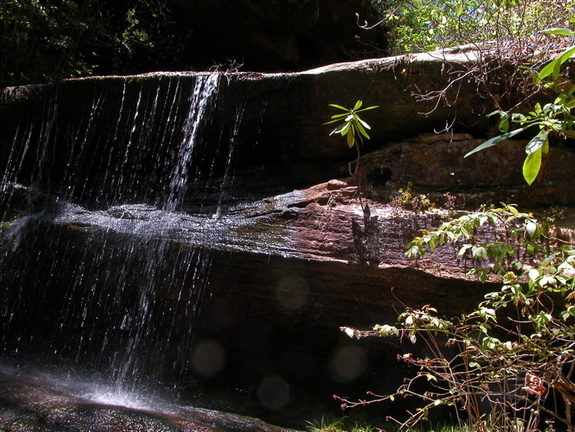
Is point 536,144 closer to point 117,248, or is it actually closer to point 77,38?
point 117,248

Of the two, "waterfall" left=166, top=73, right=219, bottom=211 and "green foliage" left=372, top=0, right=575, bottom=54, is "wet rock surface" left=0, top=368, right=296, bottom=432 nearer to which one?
"waterfall" left=166, top=73, right=219, bottom=211

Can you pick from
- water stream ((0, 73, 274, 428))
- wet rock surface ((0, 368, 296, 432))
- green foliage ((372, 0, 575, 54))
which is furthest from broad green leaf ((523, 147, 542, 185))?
water stream ((0, 73, 274, 428))

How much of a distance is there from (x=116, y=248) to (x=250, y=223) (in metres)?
1.65

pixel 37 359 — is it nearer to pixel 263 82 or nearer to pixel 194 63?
pixel 263 82

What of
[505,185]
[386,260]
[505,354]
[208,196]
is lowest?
[505,354]

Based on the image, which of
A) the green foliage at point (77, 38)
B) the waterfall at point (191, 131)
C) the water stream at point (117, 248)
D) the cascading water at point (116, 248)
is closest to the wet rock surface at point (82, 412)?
the water stream at point (117, 248)

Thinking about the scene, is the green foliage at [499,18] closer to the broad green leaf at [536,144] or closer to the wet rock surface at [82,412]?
the broad green leaf at [536,144]

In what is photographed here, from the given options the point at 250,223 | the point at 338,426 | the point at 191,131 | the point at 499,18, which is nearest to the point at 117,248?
the point at 250,223

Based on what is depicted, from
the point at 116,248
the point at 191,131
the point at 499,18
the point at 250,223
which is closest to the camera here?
the point at 250,223

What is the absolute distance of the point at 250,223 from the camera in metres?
5.38

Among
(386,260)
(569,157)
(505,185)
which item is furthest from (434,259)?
(569,157)

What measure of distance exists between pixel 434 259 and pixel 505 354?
155 cm

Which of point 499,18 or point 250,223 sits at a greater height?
point 499,18

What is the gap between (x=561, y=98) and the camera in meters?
2.26
